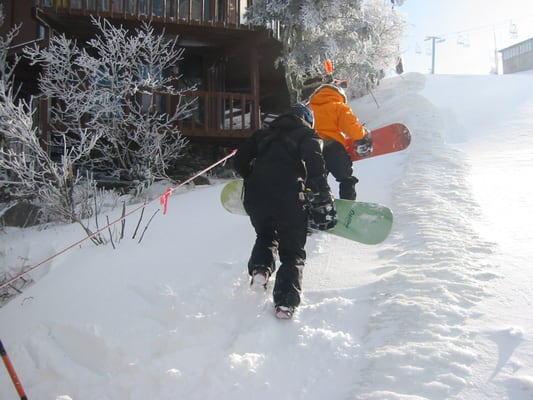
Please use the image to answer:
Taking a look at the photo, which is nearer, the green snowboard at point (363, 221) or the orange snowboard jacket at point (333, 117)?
the green snowboard at point (363, 221)

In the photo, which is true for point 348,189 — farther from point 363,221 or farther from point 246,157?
point 246,157

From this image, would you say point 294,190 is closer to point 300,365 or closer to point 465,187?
point 300,365

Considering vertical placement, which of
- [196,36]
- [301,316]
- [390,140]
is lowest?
[301,316]

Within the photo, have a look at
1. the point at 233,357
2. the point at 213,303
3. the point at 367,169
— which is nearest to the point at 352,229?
the point at 213,303

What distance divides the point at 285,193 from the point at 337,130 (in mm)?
1828

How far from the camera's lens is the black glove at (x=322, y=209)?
3.31m

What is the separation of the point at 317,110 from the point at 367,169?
2939mm

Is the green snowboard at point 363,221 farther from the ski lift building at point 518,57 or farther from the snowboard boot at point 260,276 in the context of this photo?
the ski lift building at point 518,57

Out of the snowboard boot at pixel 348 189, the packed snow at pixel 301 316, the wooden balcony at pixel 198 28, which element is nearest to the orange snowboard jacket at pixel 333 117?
the snowboard boot at pixel 348 189

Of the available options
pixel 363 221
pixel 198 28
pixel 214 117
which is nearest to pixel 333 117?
pixel 363 221

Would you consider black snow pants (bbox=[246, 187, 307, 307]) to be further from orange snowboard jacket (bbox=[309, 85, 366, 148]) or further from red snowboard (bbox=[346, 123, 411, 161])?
red snowboard (bbox=[346, 123, 411, 161])

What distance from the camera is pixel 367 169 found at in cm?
745

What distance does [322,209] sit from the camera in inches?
131

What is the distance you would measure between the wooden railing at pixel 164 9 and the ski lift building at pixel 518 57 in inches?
1776
